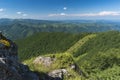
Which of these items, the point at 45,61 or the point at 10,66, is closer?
the point at 10,66

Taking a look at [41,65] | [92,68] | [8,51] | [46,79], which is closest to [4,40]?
[8,51]

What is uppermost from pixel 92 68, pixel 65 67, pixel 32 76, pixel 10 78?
pixel 10 78

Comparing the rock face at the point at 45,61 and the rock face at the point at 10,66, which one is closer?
the rock face at the point at 10,66

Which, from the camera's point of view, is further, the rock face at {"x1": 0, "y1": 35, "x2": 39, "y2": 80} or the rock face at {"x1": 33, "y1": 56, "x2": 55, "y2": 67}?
the rock face at {"x1": 33, "y1": 56, "x2": 55, "y2": 67}

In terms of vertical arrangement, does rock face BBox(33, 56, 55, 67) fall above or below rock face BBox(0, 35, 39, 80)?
below

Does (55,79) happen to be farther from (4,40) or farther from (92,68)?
(92,68)

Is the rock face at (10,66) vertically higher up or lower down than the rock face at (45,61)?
higher up

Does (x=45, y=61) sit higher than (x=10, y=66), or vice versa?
(x=10, y=66)

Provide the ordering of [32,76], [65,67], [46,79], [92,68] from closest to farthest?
[32,76] → [46,79] → [65,67] → [92,68]
